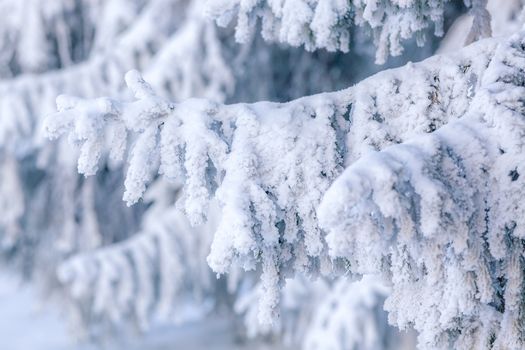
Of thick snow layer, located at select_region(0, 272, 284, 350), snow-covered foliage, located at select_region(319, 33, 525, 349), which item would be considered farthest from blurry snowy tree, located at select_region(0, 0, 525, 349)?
thick snow layer, located at select_region(0, 272, 284, 350)

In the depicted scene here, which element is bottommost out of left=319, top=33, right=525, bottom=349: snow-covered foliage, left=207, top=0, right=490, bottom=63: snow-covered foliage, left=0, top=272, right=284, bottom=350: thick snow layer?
left=0, top=272, right=284, bottom=350: thick snow layer

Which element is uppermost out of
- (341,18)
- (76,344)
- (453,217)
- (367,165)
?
(341,18)

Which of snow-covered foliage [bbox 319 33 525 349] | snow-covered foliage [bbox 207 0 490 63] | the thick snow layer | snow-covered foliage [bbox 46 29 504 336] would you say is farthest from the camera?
the thick snow layer

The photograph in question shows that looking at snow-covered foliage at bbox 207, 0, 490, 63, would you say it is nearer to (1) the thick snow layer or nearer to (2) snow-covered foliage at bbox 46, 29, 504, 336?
(2) snow-covered foliage at bbox 46, 29, 504, 336

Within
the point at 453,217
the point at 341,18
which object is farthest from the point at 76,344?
the point at 453,217

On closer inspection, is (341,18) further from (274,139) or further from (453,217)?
(453,217)

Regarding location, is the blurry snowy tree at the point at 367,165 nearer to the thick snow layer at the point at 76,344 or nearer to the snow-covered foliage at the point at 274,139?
the snow-covered foliage at the point at 274,139

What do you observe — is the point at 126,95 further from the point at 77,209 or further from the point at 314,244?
the point at 314,244

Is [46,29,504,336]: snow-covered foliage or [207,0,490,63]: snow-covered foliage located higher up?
[207,0,490,63]: snow-covered foliage

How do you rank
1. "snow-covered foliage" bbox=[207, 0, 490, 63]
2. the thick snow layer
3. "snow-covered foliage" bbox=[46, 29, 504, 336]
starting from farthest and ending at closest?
the thick snow layer, "snow-covered foliage" bbox=[207, 0, 490, 63], "snow-covered foliage" bbox=[46, 29, 504, 336]

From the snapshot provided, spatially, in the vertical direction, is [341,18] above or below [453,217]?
above

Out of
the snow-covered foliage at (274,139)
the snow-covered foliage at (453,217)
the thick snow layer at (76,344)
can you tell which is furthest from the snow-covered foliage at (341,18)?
the thick snow layer at (76,344)

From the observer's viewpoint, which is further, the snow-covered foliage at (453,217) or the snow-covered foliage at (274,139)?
the snow-covered foliage at (274,139)

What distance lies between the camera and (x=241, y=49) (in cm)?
516
